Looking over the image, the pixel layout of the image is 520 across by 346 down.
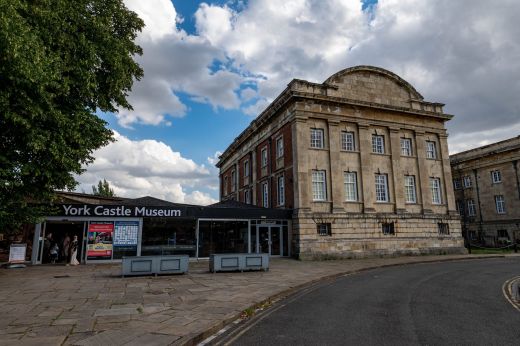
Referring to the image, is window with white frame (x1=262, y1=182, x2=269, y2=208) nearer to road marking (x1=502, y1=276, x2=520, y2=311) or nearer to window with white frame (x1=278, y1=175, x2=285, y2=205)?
window with white frame (x1=278, y1=175, x2=285, y2=205)

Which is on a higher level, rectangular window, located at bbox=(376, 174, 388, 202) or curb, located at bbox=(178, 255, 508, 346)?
rectangular window, located at bbox=(376, 174, 388, 202)

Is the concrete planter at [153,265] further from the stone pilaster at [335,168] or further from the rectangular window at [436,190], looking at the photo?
the rectangular window at [436,190]

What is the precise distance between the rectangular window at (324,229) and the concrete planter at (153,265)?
1201cm

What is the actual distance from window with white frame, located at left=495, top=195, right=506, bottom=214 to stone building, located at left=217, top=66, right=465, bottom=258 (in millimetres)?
14939

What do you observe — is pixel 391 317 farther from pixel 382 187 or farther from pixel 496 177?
pixel 496 177

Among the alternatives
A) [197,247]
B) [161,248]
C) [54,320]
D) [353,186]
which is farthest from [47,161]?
[353,186]

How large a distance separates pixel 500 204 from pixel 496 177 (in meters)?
3.22

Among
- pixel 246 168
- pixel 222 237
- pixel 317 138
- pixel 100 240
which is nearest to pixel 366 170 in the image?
pixel 317 138

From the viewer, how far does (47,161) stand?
13305 mm

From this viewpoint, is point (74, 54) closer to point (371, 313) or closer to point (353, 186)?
point (371, 313)

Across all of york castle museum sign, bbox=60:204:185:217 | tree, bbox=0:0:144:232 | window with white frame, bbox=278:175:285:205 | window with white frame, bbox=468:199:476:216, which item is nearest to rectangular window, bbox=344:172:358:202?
window with white frame, bbox=278:175:285:205

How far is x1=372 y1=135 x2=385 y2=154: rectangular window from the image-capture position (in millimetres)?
28141

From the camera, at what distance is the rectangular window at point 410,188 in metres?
28.5

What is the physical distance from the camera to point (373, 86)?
2848 centimetres
